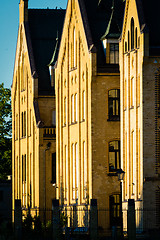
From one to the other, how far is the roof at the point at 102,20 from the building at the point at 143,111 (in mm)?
7122

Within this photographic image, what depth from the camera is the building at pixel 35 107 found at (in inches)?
2977

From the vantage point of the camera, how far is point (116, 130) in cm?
6134

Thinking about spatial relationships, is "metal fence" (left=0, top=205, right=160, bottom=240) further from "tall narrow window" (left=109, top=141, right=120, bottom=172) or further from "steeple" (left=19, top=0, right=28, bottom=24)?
"steeple" (left=19, top=0, right=28, bottom=24)

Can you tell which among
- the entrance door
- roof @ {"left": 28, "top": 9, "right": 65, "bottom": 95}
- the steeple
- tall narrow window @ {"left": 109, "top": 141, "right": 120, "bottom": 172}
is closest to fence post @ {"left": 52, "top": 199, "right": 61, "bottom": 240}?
the entrance door

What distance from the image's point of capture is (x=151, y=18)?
53.9 metres

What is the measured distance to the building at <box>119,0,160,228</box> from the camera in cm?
5188

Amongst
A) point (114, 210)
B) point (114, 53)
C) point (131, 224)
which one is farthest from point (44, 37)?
point (131, 224)

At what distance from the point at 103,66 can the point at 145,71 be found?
31.4 ft

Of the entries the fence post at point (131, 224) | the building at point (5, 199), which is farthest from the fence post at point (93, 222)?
the building at point (5, 199)

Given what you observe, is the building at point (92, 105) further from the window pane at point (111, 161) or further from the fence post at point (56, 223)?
the fence post at point (56, 223)

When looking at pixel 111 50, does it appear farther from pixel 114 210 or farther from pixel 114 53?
pixel 114 210

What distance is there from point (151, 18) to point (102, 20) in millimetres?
11038

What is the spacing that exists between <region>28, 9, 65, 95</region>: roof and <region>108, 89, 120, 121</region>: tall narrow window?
54.9 ft

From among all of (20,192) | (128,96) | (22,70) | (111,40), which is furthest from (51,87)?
(128,96)
